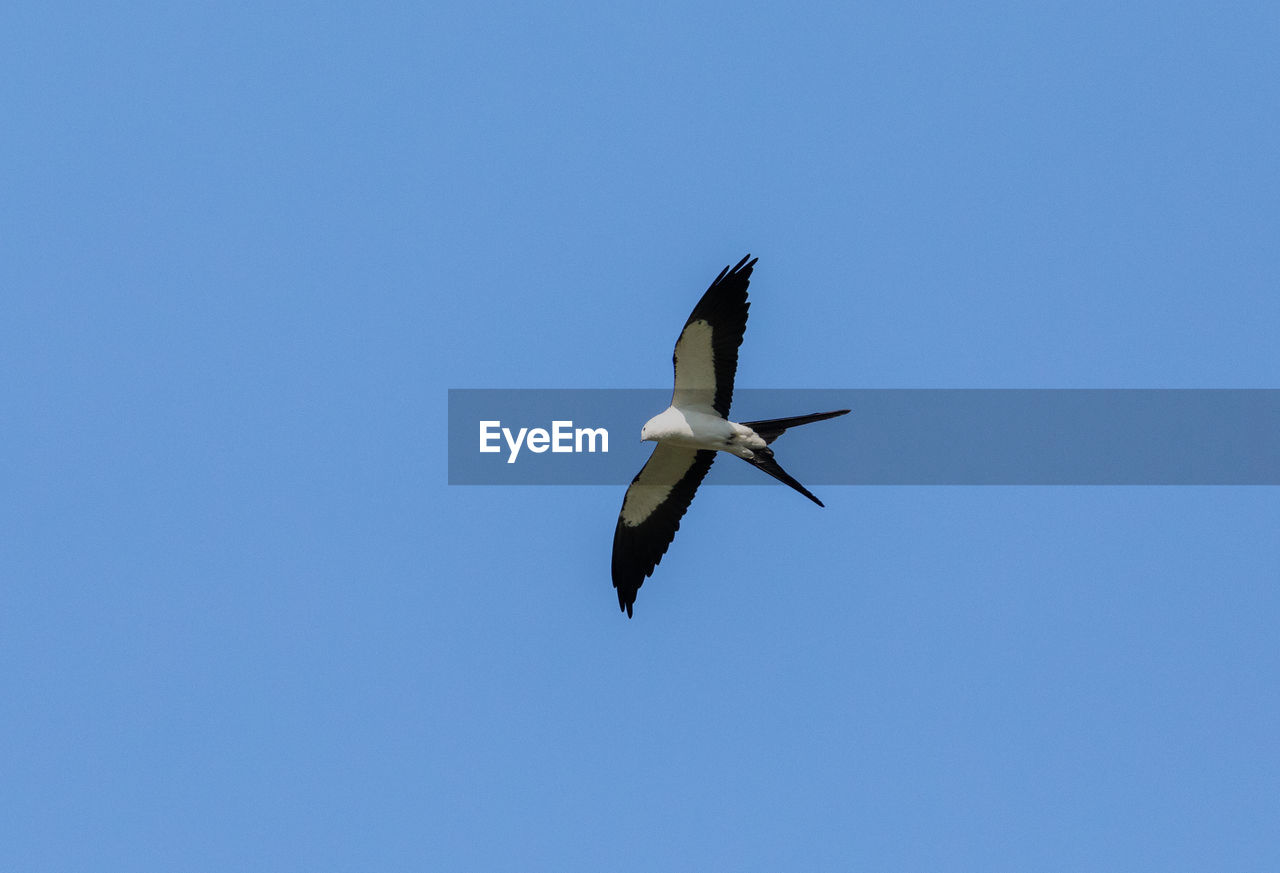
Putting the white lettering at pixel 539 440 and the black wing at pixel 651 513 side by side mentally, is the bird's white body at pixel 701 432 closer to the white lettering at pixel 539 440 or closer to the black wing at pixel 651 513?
the black wing at pixel 651 513

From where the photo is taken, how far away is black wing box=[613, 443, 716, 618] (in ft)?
47.8

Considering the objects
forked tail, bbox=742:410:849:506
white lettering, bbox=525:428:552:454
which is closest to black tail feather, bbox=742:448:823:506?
forked tail, bbox=742:410:849:506

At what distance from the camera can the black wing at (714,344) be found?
1332 centimetres

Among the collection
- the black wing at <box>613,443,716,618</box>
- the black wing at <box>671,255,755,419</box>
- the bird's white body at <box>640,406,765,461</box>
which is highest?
the black wing at <box>671,255,755,419</box>

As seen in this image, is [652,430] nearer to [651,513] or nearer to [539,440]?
[651,513]

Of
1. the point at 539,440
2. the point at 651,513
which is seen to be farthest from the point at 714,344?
the point at 539,440

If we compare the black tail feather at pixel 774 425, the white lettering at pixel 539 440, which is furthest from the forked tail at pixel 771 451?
the white lettering at pixel 539 440

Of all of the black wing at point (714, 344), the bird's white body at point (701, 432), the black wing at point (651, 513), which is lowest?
the black wing at point (651, 513)

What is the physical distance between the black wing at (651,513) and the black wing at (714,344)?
75 centimetres

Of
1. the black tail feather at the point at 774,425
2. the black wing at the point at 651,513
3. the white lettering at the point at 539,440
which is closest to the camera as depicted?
the black tail feather at the point at 774,425

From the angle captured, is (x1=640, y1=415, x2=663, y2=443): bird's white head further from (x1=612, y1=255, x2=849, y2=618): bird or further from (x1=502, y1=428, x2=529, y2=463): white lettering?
(x1=502, y1=428, x2=529, y2=463): white lettering

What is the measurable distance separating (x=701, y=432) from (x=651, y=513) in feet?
4.50

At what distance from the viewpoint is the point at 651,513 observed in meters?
14.8

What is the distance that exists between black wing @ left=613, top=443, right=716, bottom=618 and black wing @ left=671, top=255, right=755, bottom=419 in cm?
75
